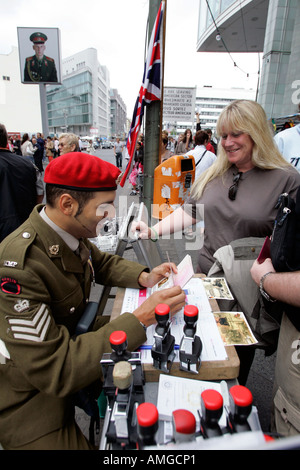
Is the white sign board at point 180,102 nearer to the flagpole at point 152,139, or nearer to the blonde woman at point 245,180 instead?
the flagpole at point 152,139

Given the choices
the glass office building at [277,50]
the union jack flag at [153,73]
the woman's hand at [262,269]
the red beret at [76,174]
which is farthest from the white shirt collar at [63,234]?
the glass office building at [277,50]

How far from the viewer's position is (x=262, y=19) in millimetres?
17797

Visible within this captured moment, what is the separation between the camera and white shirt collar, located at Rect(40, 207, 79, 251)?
1.37 m

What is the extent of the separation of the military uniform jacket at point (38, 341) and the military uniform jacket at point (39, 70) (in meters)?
26.7

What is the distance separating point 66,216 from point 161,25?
353cm

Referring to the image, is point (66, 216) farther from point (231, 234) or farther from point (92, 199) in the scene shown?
→ point (231, 234)

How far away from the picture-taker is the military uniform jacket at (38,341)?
1.06 metres

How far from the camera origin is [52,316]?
3.94 ft

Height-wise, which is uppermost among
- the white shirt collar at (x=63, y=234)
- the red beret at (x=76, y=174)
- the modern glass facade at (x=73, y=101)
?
the modern glass facade at (x=73, y=101)

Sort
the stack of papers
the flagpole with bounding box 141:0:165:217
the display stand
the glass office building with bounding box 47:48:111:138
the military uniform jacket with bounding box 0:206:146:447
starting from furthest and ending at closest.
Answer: the glass office building with bounding box 47:48:111:138, the flagpole with bounding box 141:0:165:217, the display stand, the military uniform jacket with bounding box 0:206:146:447, the stack of papers

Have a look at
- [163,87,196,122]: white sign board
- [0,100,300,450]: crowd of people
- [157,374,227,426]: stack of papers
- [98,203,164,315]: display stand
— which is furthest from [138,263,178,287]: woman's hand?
[163,87,196,122]: white sign board

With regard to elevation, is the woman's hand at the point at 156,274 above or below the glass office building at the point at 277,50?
below

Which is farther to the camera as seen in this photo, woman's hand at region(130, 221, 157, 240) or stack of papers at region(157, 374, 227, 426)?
woman's hand at region(130, 221, 157, 240)

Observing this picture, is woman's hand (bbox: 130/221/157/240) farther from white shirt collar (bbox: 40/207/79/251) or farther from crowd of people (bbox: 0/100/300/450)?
white shirt collar (bbox: 40/207/79/251)
